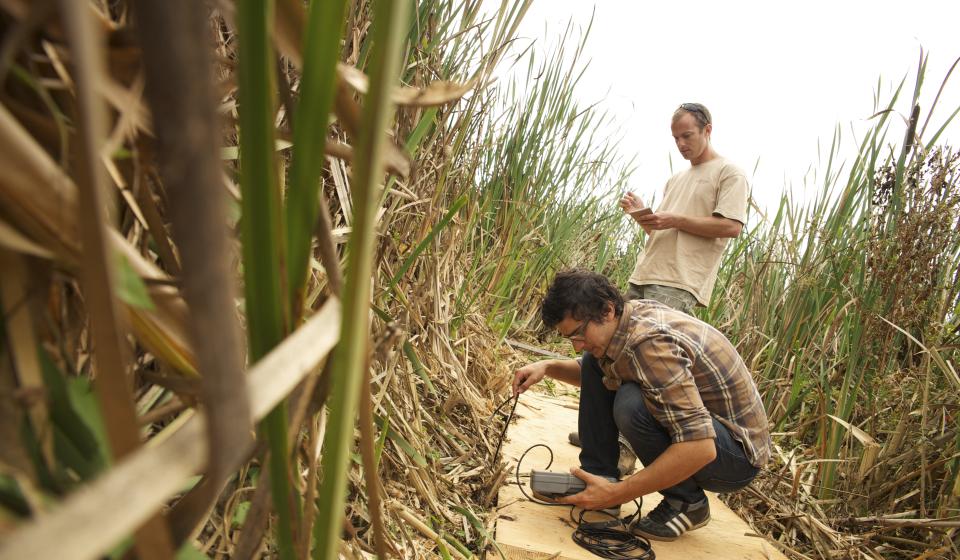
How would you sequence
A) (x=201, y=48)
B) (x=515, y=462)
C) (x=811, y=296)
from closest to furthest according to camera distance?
(x=201, y=48) → (x=515, y=462) → (x=811, y=296)

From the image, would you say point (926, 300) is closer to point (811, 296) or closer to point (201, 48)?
point (811, 296)

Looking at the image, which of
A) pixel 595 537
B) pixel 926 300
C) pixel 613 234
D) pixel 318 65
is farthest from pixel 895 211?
pixel 613 234

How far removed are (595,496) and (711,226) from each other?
140cm

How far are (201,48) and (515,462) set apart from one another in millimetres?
2289

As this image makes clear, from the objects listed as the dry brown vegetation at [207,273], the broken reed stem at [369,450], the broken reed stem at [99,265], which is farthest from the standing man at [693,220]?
the broken reed stem at [99,265]

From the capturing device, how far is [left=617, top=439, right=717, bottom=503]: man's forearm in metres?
1.90

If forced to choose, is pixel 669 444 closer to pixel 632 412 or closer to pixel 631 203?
pixel 632 412

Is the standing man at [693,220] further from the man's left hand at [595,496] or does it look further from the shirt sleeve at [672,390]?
the man's left hand at [595,496]

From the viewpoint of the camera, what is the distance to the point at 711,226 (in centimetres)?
271

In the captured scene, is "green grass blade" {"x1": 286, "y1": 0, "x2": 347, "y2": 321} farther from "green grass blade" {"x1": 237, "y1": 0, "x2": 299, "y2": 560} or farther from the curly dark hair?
the curly dark hair

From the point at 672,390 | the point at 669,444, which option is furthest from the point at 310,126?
the point at 669,444

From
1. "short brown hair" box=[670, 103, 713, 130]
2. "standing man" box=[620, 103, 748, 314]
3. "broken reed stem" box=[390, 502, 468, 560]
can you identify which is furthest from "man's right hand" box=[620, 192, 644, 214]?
"broken reed stem" box=[390, 502, 468, 560]

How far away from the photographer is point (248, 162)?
0.94ft

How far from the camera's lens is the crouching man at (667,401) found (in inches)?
76.0
